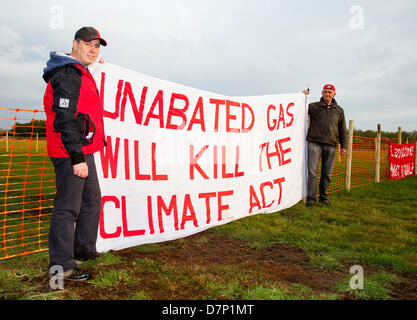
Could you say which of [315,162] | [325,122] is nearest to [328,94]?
[325,122]

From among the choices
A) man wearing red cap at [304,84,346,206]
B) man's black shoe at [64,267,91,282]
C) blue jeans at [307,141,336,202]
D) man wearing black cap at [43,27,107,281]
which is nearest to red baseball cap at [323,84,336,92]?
man wearing red cap at [304,84,346,206]

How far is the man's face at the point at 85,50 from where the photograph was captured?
2684 mm

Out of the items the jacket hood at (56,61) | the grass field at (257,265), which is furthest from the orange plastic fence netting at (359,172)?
the jacket hood at (56,61)

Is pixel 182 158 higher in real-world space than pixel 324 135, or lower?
lower

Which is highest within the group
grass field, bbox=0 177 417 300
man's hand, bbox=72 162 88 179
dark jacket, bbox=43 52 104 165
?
dark jacket, bbox=43 52 104 165

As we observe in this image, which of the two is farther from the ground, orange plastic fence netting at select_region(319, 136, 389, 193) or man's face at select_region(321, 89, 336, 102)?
man's face at select_region(321, 89, 336, 102)

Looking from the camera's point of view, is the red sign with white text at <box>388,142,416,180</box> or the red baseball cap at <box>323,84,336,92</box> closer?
the red baseball cap at <box>323,84,336,92</box>

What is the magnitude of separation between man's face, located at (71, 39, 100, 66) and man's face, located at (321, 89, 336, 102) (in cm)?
476

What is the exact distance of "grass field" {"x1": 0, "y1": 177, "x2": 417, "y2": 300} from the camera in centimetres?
260

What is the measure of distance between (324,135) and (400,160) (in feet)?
25.7

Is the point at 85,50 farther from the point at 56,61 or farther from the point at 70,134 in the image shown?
the point at 70,134

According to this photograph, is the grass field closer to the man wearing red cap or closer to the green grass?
the green grass

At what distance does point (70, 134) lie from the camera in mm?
2428

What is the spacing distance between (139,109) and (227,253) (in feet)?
6.76
